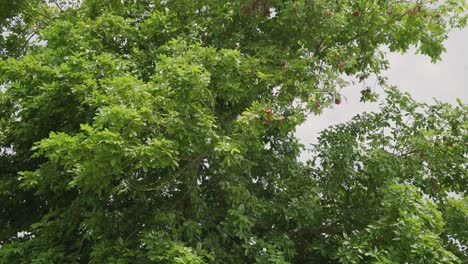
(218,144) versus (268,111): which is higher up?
(268,111)

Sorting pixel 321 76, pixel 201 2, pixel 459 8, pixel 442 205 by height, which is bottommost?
pixel 442 205

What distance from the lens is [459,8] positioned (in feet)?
25.9

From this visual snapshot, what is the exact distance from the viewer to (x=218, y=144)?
569 cm

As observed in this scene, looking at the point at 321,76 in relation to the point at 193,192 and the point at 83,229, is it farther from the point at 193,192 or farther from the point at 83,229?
the point at 83,229

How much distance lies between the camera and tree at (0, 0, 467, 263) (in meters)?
5.66

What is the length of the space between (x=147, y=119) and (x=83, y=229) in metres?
1.96

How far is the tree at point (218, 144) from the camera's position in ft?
18.6

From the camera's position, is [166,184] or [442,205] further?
[442,205]

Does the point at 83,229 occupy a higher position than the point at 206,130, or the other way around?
the point at 206,130

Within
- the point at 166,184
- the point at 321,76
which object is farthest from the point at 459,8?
the point at 166,184

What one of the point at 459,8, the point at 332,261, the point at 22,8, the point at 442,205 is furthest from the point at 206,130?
the point at 22,8

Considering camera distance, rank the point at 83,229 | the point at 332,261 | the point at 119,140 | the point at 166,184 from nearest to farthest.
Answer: the point at 119,140 < the point at 166,184 < the point at 83,229 < the point at 332,261

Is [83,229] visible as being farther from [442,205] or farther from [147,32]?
[442,205]

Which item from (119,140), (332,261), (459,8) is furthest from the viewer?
(459,8)
